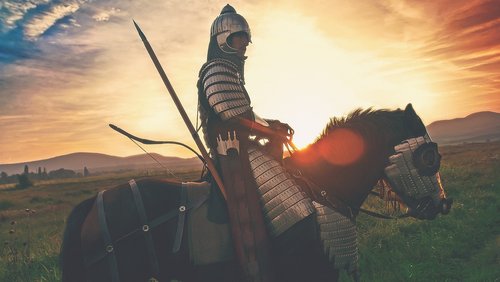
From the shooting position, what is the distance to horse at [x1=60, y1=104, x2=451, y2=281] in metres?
3.35

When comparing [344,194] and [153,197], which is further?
[344,194]

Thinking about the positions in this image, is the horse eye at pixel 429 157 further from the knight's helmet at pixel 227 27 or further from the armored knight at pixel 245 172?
the knight's helmet at pixel 227 27

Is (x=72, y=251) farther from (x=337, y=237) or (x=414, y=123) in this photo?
(x=414, y=123)

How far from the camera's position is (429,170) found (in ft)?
12.0

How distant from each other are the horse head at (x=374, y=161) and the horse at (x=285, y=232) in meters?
0.01

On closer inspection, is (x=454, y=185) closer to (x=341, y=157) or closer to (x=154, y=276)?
(x=341, y=157)

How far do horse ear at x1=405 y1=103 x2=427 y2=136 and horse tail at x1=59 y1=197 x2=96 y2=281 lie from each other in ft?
11.8

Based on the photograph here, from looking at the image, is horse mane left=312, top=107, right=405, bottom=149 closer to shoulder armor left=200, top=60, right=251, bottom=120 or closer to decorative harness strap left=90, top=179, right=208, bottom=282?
shoulder armor left=200, top=60, right=251, bottom=120

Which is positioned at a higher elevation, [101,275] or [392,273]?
[101,275]

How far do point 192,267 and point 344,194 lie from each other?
6.12 ft

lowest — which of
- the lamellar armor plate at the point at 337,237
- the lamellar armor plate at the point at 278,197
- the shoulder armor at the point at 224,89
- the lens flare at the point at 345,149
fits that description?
the lamellar armor plate at the point at 337,237


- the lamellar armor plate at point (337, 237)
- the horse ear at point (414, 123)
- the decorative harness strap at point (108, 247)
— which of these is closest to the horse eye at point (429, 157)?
the horse ear at point (414, 123)

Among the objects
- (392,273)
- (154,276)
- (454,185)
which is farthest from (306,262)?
(454,185)

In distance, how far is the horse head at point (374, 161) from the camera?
3.68 m
